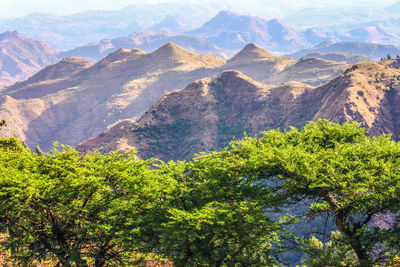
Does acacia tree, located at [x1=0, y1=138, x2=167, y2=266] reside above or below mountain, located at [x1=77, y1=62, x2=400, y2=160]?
above

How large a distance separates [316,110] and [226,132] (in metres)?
27.9

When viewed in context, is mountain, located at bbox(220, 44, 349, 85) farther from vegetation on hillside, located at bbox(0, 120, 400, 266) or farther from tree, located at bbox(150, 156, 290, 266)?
tree, located at bbox(150, 156, 290, 266)

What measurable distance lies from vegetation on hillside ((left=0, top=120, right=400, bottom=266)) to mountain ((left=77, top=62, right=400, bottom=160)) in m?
65.3

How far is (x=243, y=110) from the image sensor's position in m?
112

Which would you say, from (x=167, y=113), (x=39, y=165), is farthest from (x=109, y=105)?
(x=39, y=165)

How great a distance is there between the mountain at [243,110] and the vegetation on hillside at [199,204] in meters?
65.3

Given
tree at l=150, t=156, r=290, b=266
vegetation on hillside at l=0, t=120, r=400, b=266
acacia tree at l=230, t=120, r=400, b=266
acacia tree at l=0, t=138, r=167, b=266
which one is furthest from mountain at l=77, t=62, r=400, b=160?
acacia tree at l=0, t=138, r=167, b=266

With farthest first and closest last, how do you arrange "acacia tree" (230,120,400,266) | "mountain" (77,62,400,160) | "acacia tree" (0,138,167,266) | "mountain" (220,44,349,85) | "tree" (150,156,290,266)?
"mountain" (220,44,349,85) → "mountain" (77,62,400,160) → "acacia tree" (0,138,167,266) → "tree" (150,156,290,266) → "acacia tree" (230,120,400,266)

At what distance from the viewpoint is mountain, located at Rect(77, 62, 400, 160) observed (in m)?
84.9

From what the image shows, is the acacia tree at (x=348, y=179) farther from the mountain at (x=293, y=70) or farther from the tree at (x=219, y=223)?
the mountain at (x=293, y=70)

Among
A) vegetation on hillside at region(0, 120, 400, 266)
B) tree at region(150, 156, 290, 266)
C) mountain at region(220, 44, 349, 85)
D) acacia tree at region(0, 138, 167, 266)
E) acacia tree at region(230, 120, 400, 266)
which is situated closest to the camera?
acacia tree at region(230, 120, 400, 266)

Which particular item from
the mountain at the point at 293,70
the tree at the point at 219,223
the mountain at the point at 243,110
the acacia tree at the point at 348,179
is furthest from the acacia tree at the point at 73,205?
the mountain at the point at 293,70

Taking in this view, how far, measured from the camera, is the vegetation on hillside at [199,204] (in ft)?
57.1

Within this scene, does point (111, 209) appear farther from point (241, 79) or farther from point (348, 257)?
point (241, 79)
